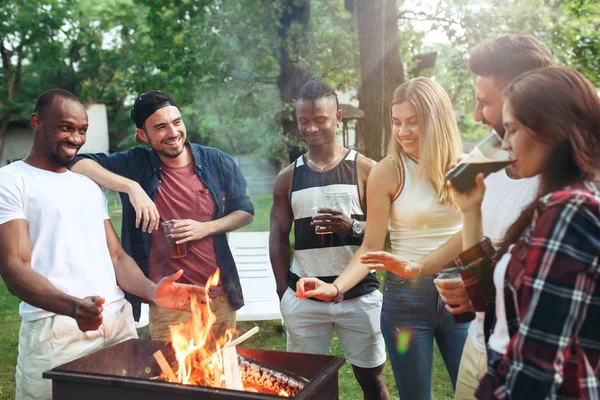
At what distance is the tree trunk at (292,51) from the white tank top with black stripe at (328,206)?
7438 mm

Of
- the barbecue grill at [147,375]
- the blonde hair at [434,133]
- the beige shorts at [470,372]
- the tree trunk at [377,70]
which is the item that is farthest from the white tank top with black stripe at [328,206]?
the tree trunk at [377,70]

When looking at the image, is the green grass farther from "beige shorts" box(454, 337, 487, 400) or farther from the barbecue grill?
"beige shorts" box(454, 337, 487, 400)

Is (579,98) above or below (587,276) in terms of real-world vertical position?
above

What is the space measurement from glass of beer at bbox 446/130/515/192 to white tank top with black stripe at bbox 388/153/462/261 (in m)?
1.02

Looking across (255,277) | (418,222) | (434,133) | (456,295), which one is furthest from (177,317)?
(255,277)

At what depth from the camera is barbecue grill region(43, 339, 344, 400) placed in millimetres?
2264

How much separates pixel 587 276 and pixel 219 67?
11729mm

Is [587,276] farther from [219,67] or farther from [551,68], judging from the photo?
[219,67]

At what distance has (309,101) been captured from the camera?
3.46 metres

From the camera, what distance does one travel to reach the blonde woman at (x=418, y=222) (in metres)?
2.87

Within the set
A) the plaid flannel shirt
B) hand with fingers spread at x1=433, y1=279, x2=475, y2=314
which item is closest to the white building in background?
hand with fingers spread at x1=433, y1=279, x2=475, y2=314

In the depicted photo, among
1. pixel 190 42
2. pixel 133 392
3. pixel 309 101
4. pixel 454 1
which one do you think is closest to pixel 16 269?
pixel 133 392

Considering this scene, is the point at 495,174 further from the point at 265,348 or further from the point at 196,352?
the point at 265,348

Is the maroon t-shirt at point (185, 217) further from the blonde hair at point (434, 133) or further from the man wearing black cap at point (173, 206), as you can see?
the blonde hair at point (434, 133)
